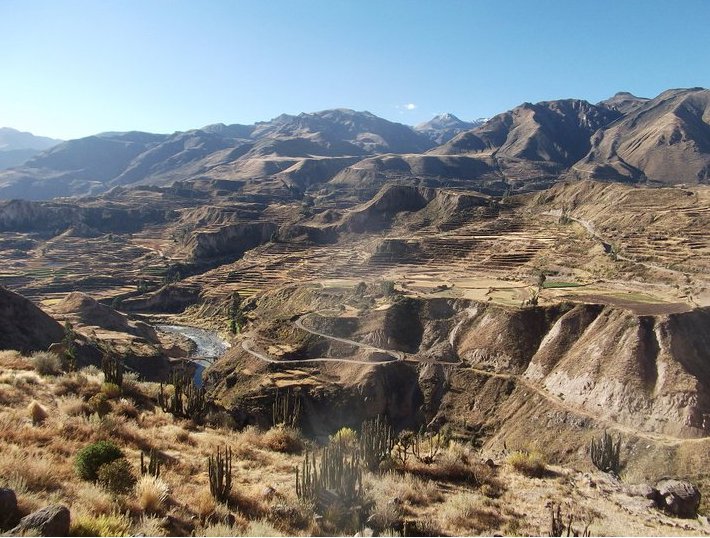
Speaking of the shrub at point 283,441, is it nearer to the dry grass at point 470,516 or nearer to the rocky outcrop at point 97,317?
the dry grass at point 470,516

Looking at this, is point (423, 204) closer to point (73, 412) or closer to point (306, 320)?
point (306, 320)

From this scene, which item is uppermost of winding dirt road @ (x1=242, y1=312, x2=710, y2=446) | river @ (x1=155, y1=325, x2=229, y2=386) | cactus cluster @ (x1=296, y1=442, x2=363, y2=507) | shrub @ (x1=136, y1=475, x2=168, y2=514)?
shrub @ (x1=136, y1=475, x2=168, y2=514)

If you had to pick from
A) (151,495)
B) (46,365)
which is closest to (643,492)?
(151,495)

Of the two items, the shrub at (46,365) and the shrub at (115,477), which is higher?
the shrub at (115,477)

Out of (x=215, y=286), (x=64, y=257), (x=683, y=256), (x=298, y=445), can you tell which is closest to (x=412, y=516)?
(x=298, y=445)

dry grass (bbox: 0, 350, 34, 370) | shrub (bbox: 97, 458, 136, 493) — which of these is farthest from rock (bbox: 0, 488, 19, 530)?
dry grass (bbox: 0, 350, 34, 370)

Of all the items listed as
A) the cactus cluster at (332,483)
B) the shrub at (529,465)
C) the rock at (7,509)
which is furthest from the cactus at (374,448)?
the rock at (7,509)

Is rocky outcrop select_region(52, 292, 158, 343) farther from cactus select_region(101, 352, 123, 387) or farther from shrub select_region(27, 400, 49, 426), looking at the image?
shrub select_region(27, 400, 49, 426)
